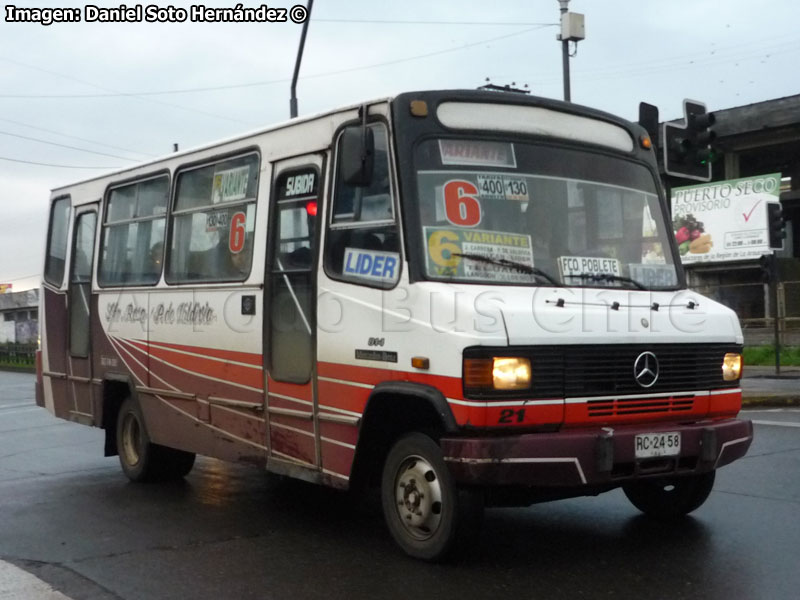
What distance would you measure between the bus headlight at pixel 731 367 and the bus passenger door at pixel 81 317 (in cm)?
605

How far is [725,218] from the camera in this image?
34406 mm

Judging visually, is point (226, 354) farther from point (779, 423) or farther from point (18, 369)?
point (18, 369)

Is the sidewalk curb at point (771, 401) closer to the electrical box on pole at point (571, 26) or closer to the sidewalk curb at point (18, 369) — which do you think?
the electrical box on pole at point (571, 26)

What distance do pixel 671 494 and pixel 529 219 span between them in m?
2.11

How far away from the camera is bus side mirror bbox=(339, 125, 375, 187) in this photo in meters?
6.34

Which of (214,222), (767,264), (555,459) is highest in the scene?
(767,264)

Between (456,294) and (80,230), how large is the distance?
601cm

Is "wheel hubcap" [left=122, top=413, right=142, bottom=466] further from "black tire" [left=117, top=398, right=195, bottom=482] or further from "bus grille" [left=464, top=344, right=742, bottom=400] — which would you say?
"bus grille" [left=464, top=344, right=742, bottom=400]

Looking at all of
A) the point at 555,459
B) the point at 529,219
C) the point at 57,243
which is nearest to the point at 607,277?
the point at 529,219

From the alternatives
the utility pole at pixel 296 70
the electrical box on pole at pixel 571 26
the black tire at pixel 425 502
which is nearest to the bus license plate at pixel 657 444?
the black tire at pixel 425 502

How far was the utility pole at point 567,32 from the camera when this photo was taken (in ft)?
66.5

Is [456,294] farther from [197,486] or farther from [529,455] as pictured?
[197,486]

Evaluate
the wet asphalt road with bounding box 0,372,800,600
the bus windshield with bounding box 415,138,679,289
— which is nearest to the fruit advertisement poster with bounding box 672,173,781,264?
the wet asphalt road with bounding box 0,372,800,600

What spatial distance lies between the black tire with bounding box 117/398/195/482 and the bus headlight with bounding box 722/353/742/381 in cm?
480
